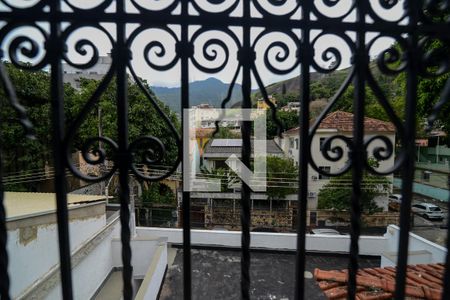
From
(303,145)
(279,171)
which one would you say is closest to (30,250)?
(303,145)

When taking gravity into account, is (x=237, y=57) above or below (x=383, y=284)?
above

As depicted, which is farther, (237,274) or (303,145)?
(237,274)

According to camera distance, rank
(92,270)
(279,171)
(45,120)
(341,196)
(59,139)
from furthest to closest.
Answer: (341,196)
(279,171)
(45,120)
(92,270)
(59,139)

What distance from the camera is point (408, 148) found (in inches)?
32.4

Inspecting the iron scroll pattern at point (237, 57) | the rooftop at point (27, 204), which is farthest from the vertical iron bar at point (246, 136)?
the rooftop at point (27, 204)

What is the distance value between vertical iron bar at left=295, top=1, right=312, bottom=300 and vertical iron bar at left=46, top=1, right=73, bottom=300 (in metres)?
0.68

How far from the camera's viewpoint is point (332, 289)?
10.7 feet

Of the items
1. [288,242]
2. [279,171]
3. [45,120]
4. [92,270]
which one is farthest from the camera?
[279,171]

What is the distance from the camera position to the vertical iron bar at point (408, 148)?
2.60 feet

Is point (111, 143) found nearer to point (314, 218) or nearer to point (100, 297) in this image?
point (100, 297)

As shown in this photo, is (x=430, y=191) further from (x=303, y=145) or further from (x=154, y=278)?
(x=303, y=145)

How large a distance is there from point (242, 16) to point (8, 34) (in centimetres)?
65

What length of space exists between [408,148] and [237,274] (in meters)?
5.23

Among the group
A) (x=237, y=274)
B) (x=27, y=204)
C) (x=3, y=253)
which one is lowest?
(x=237, y=274)
